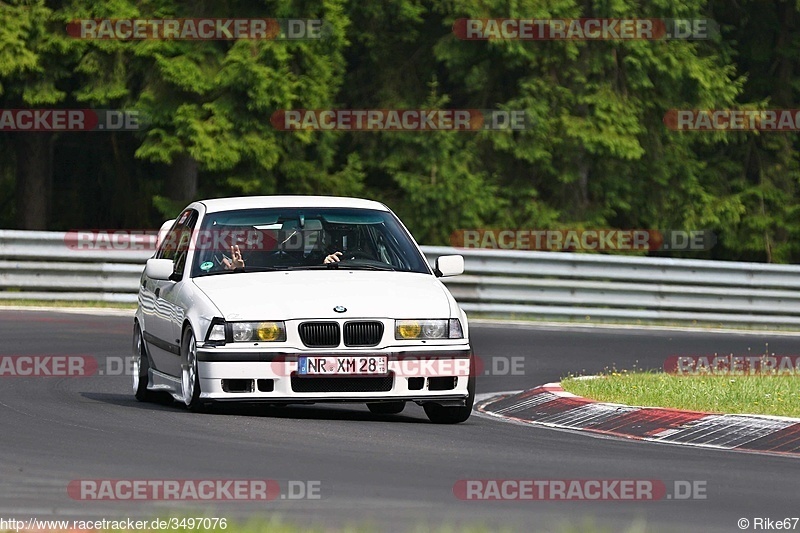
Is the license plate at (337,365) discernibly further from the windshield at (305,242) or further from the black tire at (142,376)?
the black tire at (142,376)

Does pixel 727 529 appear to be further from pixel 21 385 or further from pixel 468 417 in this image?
pixel 21 385

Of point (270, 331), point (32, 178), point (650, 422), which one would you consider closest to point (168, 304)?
point (270, 331)

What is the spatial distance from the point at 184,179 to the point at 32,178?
10.8 ft

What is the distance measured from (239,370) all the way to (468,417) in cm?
189

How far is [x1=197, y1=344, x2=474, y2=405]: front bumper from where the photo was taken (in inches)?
461

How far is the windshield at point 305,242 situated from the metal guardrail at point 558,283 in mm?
9366

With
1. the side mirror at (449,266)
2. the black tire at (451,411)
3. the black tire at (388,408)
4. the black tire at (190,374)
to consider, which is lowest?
the black tire at (388,408)

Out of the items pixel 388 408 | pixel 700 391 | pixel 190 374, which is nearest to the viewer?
pixel 190 374

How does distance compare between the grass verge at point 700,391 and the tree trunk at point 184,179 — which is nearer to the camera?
the grass verge at point 700,391

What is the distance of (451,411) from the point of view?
1241cm

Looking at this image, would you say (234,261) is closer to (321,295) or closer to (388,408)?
(321,295)

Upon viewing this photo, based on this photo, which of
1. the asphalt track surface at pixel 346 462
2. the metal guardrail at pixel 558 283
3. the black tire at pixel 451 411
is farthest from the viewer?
the metal guardrail at pixel 558 283

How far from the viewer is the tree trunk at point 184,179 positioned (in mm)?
29562

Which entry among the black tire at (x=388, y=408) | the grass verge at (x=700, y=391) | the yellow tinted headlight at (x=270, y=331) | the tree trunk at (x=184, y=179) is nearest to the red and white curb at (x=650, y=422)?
the grass verge at (x=700, y=391)
